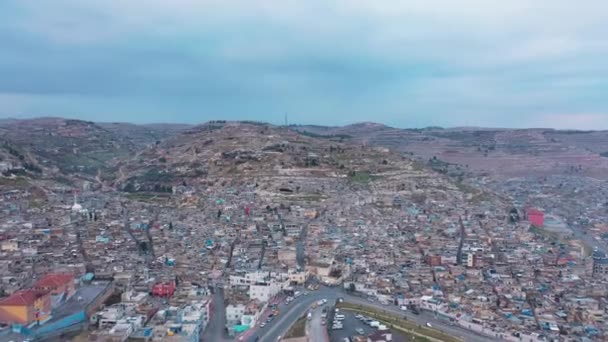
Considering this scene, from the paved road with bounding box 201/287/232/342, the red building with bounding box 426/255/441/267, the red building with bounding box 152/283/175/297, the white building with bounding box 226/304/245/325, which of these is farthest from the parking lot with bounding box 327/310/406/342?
the red building with bounding box 426/255/441/267

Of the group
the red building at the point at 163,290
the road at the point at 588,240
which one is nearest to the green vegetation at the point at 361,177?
the road at the point at 588,240

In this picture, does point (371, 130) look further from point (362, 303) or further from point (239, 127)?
point (362, 303)

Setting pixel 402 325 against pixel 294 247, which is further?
pixel 294 247

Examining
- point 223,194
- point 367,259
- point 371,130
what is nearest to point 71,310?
point 367,259

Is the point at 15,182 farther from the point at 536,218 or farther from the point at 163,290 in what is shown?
the point at 536,218

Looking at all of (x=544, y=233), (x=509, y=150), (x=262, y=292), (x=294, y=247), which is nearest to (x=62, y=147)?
(x=294, y=247)
